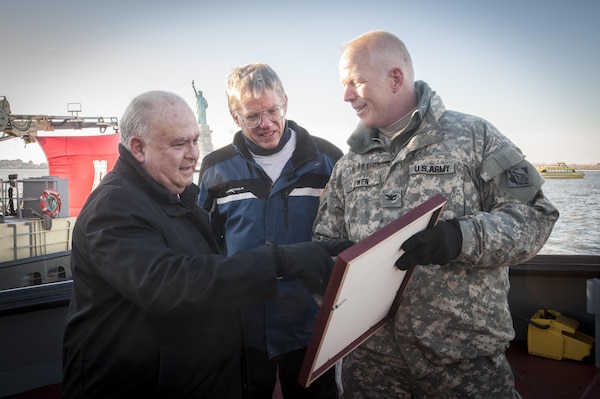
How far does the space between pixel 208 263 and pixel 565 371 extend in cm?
365

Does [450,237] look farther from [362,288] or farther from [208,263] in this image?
[208,263]

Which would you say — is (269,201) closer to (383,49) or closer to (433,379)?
(383,49)

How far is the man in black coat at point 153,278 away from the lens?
3.95 feet

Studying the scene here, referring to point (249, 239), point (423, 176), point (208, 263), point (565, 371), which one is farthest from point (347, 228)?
point (565, 371)

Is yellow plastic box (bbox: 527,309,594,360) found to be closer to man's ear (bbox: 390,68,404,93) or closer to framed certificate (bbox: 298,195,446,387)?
framed certificate (bbox: 298,195,446,387)

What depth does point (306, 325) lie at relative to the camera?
6.77 ft

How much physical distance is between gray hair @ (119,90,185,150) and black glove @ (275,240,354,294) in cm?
60

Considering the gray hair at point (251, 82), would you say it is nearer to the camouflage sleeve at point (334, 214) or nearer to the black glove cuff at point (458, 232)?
the camouflage sleeve at point (334, 214)

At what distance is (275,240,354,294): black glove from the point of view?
1.30m

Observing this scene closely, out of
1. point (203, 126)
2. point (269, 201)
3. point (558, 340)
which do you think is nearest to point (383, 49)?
point (269, 201)

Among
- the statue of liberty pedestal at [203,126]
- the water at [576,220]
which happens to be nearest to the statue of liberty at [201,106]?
the statue of liberty pedestal at [203,126]

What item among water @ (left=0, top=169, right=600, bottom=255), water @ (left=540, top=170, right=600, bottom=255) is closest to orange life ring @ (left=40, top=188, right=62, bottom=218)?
water @ (left=0, top=169, right=600, bottom=255)

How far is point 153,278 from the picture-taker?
117 cm

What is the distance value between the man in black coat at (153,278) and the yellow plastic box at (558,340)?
3.25 metres
